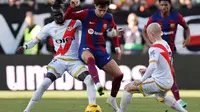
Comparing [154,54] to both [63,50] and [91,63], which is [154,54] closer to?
[91,63]

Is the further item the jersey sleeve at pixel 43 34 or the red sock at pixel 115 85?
the red sock at pixel 115 85

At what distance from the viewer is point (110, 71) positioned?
13.7m

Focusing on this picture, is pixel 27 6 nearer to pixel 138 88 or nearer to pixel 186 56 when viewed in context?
pixel 186 56

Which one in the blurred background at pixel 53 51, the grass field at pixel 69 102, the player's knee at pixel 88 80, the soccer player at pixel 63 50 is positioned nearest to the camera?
the player's knee at pixel 88 80

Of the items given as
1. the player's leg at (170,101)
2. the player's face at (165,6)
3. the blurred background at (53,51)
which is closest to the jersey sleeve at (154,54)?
the player's leg at (170,101)

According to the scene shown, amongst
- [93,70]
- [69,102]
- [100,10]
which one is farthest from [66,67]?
[69,102]

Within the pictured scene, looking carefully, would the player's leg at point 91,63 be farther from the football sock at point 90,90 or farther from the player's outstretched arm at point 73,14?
the player's outstretched arm at point 73,14

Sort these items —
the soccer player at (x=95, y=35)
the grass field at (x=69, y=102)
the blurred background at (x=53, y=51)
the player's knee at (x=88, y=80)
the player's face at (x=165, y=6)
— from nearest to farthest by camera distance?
1. the player's knee at (x=88, y=80)
2. the soccer player at (x=95, y=35)
3. the player's face at (x=165, y=6)
4. the grass field at (x=69, y=102)
5. the blurred background at (x=53, y=51)

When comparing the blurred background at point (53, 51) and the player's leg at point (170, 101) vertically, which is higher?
the player's leg at point (170, 101)

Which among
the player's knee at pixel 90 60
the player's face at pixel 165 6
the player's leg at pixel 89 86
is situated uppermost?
the player's face at pixel 165 6

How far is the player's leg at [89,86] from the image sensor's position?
12.7 metres

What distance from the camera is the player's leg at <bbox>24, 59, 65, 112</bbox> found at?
12969 millimetres

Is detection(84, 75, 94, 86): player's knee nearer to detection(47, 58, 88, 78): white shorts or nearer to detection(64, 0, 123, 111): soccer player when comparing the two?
detection(47, 58, 88, 78): white shorts

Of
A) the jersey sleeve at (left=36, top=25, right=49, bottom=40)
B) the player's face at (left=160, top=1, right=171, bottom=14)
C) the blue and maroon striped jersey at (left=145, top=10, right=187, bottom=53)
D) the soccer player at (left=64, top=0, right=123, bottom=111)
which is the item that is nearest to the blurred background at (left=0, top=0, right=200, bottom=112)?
the blue and maroon striped jersey at (left=145, top=10, right=187, bottom=53)
